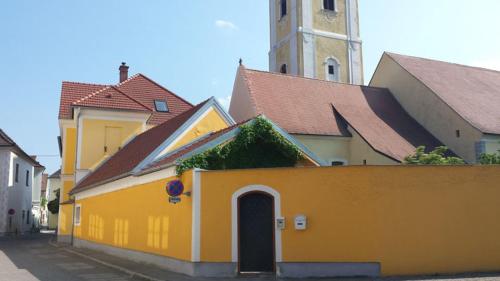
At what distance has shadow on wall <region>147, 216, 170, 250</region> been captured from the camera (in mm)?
13883

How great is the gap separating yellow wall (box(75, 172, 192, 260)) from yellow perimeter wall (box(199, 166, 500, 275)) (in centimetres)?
90

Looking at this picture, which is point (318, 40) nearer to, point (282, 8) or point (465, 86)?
point (282, 8)

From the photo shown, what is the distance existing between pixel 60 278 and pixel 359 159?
1598 cm

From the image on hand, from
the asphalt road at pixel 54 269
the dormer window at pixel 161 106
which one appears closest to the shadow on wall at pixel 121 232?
the asphalt road at pixel 54 269

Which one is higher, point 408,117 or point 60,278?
point 408,117

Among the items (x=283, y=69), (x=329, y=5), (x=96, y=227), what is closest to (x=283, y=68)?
(x=283, y=69)

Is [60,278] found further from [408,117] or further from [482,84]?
[482,84]

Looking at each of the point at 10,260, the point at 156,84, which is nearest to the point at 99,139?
the point at 156,84

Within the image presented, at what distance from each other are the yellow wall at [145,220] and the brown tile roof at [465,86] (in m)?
17.2

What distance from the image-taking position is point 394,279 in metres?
Answer: 11.3

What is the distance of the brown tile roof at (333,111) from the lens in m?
24.8

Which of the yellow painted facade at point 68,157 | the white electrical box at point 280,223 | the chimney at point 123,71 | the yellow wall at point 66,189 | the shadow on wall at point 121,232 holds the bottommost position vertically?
the shadow on wall at point 121,232

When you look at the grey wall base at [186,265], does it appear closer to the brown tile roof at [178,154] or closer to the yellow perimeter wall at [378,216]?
the yellow perimeter wall at [378,216]

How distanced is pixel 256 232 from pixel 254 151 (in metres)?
2.84
